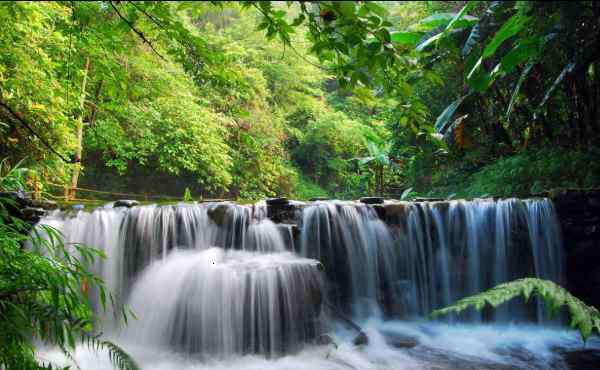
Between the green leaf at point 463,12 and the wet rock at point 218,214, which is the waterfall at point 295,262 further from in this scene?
the green leaf at point 463,12

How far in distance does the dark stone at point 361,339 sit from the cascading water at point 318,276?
0.10m

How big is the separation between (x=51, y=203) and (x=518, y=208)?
7.70 meters

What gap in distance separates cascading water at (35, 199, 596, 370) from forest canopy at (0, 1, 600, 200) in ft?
6.01

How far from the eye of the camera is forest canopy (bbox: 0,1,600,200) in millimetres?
1519

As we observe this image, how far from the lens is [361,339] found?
5.20m

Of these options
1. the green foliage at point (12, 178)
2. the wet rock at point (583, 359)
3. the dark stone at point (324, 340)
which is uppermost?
the green foliage at point (12, 178)

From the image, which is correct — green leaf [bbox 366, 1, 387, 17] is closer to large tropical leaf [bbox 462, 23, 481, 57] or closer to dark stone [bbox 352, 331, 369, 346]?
dark stone [bbox 352, 331, 369, 346]

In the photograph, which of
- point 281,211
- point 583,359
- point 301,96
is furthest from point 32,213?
point 301,96

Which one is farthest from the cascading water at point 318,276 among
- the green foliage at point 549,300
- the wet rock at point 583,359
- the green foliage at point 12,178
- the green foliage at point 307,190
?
the green foliage at point 307,190

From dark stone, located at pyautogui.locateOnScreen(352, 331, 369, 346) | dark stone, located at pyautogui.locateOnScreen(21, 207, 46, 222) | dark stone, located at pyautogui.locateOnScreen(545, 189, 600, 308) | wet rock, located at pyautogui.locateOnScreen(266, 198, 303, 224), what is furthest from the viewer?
wet rock, located at pyautogui.locateOnScreen(266, 198, 303, 224)

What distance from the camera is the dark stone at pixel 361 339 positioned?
5.11 metres

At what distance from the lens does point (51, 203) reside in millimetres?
6285

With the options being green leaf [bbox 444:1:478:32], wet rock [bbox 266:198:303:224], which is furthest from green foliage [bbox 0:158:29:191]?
wet rock [bbox 266:198:303:224]

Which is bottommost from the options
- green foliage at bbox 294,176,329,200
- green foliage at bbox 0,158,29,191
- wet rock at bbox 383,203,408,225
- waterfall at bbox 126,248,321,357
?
waterfall at bbox 126,248,321,357
